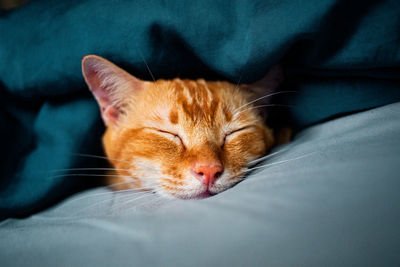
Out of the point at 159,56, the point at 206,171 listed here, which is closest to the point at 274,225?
the point at 206,171

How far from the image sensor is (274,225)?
590 mm

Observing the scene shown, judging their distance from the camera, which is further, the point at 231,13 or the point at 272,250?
the point at 231,13

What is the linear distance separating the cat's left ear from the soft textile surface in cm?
6

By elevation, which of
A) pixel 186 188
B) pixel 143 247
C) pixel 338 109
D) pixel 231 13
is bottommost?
pixel 143 247

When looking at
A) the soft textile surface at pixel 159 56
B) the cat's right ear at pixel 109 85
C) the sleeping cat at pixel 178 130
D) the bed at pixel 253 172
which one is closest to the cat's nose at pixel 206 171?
the sleeping cat at pixel 178 130

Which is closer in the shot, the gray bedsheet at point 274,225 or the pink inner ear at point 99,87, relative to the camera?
the gray bedsheet at point 274,225

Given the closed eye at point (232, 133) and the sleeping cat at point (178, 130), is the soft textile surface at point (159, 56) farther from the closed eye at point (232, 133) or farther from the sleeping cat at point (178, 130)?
the closed eye at point (232, 133)

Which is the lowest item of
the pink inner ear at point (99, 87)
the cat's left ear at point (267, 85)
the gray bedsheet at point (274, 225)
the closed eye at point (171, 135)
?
the gray bedsheet at point (274, 225)

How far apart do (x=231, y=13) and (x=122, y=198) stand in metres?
0.82

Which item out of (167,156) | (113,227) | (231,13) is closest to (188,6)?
(231,13)

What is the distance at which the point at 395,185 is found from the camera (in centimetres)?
60

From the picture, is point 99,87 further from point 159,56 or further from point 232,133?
point 232,133

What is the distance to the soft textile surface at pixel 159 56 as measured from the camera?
0.95 metres

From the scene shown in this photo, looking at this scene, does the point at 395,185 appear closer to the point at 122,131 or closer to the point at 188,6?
the point at 188,6
